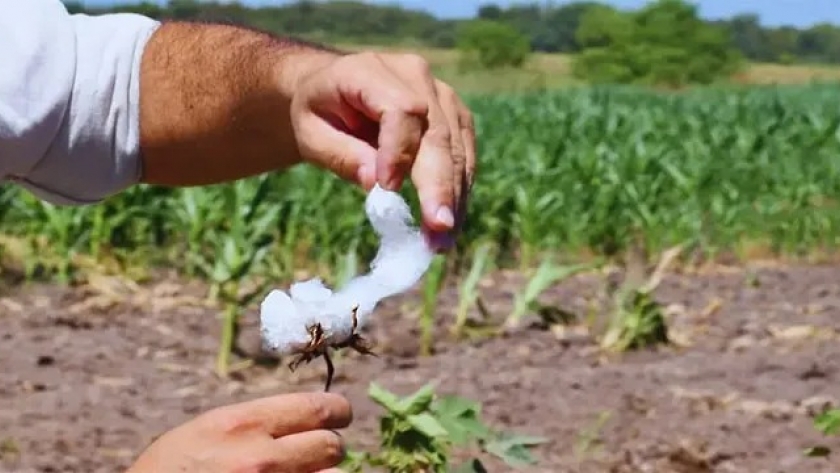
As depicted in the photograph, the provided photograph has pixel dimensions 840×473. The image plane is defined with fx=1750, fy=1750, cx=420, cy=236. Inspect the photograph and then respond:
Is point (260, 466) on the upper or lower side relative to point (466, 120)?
lower

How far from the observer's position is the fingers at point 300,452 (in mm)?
1308

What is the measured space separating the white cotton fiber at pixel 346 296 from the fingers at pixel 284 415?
7 centimetres

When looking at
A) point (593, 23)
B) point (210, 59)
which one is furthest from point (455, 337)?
point (593, 23)

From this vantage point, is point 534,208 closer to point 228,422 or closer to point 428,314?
point 428,314

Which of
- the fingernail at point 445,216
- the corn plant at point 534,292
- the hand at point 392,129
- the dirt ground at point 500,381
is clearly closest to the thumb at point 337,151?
the hand at point 392,129

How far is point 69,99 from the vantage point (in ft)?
6.78

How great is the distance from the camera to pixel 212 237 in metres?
5.75

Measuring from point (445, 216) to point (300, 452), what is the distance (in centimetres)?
21

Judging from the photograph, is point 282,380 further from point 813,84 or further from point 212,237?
Result: point 813,84

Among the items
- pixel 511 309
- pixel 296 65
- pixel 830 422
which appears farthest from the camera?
pixel 511 309

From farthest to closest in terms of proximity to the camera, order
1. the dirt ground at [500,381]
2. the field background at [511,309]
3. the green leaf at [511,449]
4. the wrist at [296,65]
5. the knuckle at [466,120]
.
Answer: the field background at [511,309] → the dirt ground at [500,381] → the green leaf at [511,449] → the wrist at [296,65] → the knuckle at [466,120]

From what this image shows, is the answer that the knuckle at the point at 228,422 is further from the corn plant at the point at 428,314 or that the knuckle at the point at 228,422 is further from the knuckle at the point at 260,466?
the corn plant at the point at 428,314

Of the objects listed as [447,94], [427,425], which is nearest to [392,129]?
[447,94]

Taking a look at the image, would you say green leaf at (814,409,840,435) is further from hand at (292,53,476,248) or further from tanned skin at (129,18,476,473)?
hand at (292,53,476,248)
